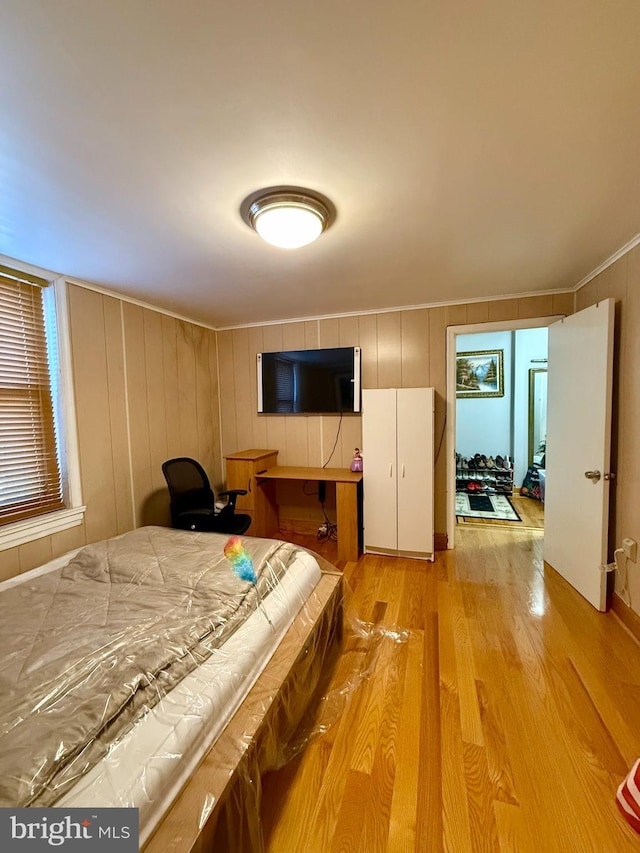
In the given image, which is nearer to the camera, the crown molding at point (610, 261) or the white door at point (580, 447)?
the crown molding at point (610, 261)

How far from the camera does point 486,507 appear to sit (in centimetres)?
433

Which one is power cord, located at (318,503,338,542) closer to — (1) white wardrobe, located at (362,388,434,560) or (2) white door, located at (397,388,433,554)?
(1) white wardrobe, located at (362,388,434,560)

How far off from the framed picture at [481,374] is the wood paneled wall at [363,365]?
91.9 inches

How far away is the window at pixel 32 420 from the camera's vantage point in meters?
2.06

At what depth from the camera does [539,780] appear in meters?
1.22

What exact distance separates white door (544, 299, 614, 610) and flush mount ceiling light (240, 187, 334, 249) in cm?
192

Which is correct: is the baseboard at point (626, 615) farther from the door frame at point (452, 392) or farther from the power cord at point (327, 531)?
the power cord at point (327, 531)

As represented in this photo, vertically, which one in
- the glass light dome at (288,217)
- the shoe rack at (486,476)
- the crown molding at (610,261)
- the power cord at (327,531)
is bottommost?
the power cord at (327,531)

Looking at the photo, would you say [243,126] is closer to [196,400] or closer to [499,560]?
[196,400]

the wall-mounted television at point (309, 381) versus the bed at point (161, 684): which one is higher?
the wall-mounted television at point (309, 381)

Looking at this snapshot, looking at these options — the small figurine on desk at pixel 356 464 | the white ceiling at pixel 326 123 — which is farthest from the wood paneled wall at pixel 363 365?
the white ceiling at pixel 326 123

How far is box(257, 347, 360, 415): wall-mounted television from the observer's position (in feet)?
11.2

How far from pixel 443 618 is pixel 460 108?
8.42 feet

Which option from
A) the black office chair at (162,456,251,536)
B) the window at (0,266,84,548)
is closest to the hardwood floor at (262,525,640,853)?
the black office chair at (162,456,251,536)
